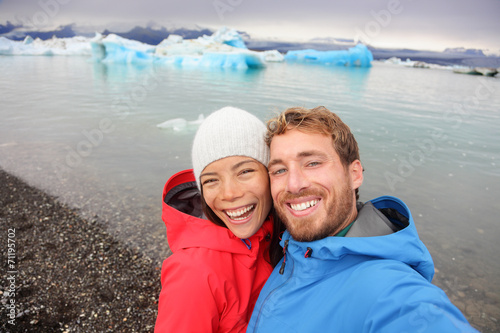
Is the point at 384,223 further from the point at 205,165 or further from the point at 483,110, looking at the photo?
the point at 483,110

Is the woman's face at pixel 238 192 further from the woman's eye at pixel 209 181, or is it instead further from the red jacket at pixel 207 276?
the red jacket at pixel 207 276

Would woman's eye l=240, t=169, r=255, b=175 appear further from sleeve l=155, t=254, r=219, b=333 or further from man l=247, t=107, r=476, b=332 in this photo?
sleeve l=155, t=254, r=219, b=333

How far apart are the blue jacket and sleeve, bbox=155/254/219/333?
33 centimetres

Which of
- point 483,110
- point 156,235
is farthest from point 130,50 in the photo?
point 156,235

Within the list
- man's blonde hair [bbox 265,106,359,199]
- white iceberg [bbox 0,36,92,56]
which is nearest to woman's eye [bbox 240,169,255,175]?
man's blonde hair [bbox 265,106,359,199]

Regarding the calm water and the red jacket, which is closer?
the red jacket

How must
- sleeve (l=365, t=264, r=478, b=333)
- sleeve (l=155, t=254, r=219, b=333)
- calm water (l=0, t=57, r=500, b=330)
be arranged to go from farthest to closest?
calm water (l=0, t=57, r=500, b=330)
sleeve (l=155, t=254, r=219, b=333)
sleeve (l=365, t=264, r=478, b=333)

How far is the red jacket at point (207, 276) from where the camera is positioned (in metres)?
1.69

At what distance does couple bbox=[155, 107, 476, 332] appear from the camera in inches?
54.4

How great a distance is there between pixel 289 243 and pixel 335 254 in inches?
16.5

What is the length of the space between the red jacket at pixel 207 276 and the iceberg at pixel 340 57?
64946 millimetres

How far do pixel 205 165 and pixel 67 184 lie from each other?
5.91 metres

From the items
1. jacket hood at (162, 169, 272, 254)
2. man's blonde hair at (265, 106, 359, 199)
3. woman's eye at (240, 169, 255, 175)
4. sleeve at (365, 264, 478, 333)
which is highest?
man's blonde hair at (265, 106, 359, 199)

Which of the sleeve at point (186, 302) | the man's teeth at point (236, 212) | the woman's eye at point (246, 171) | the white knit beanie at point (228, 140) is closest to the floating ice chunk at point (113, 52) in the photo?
the white knit beanie at point (228, 140)
